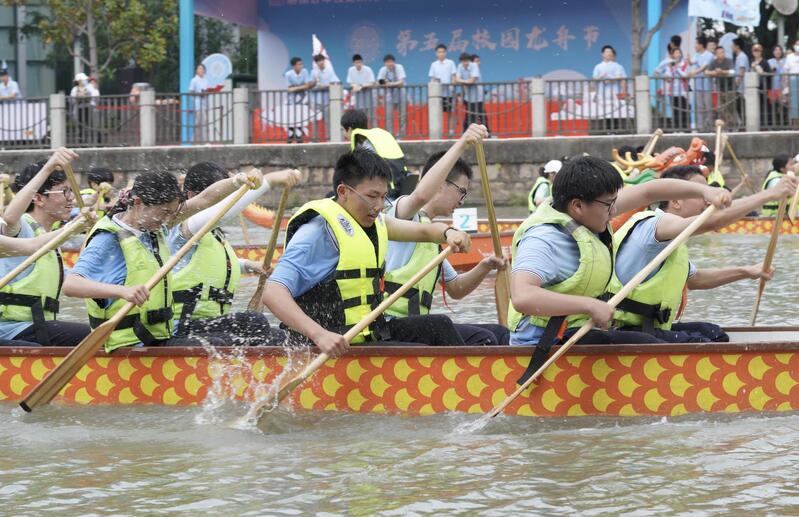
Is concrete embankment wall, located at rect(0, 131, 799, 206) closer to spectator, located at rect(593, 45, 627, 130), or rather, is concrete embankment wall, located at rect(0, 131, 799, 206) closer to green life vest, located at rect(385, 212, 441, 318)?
spectator, located at rect(593, 45, 627, 130)

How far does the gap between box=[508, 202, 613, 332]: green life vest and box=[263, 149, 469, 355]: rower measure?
1.43 ft

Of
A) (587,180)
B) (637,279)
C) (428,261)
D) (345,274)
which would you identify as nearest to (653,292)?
(637,279)

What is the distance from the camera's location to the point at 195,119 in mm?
20734

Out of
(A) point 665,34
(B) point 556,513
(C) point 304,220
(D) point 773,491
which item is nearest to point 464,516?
(B) point 556,513

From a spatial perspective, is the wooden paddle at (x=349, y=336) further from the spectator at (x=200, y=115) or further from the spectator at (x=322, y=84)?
the spectator at (x=200, y=115)

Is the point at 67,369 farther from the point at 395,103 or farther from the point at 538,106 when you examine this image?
the point at 395,103

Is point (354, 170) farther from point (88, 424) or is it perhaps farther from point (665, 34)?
point (665, 34)

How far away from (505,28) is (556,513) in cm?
1875

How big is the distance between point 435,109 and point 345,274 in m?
13.4

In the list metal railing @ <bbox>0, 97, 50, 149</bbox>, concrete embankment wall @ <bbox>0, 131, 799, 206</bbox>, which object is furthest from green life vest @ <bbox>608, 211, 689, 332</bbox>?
metal railing @ <bbox>0, 97, 50, 149</bbox>

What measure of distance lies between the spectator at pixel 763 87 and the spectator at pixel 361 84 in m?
5.48

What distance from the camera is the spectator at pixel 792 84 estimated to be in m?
18.6

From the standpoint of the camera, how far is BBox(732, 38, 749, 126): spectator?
18703mm

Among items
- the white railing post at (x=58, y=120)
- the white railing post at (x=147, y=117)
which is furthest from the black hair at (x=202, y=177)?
the white railing post at (x=58, y=120)
